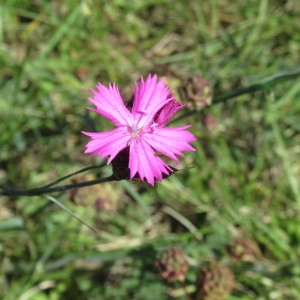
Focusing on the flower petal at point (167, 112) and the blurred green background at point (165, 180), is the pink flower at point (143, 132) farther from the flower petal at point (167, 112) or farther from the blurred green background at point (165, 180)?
the blurred green background at point (165, 180)

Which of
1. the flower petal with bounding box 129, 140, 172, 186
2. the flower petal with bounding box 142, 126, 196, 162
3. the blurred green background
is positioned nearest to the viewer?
the flower petal with bounding box 129, 140, 172, 186

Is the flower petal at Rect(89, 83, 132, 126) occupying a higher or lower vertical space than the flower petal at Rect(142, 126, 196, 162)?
higher

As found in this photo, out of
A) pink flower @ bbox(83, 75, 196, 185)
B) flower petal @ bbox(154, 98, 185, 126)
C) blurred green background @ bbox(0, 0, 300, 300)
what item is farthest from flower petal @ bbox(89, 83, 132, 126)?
blurred green background @ bbox(0, 0, 300, 300)

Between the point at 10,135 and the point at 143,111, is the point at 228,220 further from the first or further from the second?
the point at 143,111

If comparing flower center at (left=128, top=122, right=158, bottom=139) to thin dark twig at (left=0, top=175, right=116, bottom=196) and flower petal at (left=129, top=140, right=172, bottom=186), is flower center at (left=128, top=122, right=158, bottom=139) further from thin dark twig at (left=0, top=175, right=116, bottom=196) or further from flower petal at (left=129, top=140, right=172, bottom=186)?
thin dark twig at (left=0, top=175, right=116, bottom=196)

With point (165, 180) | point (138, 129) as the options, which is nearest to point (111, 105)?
point (138, 129)

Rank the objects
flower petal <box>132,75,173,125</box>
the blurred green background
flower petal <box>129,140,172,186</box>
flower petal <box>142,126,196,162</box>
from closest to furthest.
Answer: flower petal <box>129,140,172,186</box> < flower petal <box>142,126,196,162</box> < flower petal <box>132,75,173,125</box> < the blurred green background
